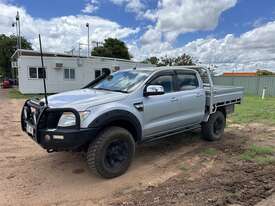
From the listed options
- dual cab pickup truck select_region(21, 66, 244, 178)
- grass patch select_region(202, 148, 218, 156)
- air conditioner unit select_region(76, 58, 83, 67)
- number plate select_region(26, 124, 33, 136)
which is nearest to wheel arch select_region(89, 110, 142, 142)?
dual cab pickup truck select_region(21, 66, 244, 178)

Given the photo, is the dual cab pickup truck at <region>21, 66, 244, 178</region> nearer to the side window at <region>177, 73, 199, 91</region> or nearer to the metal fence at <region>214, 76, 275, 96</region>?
the side window at <region>177, 73, 199, 91</region>

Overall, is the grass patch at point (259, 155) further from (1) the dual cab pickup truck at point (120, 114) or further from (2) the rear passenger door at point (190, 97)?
(2) the rear passenger door at point (190, 97)

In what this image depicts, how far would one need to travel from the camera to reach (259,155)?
5.74 m

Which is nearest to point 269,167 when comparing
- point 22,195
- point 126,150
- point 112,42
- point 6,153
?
point 126,150

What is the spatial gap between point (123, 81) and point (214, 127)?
2.88 m

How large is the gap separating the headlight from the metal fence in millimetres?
23435

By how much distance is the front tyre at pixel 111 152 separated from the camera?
421cm

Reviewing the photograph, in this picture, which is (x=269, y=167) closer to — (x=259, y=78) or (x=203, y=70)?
(x=203, y=70)

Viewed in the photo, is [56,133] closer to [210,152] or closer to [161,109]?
[161,109]

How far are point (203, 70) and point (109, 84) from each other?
267 cm

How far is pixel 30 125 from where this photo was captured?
15.2ft

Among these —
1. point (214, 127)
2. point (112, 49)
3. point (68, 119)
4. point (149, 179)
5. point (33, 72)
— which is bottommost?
point (149, 179)

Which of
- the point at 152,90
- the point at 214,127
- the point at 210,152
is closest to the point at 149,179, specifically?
the point at 152,90

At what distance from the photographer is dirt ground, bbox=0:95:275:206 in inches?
150
